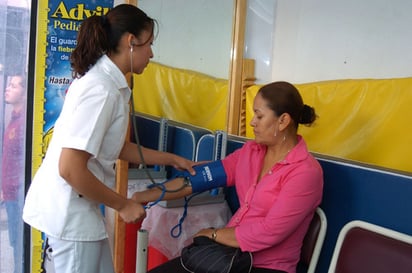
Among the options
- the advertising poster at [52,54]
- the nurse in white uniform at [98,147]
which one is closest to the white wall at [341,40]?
the advertising poster at [52,54]

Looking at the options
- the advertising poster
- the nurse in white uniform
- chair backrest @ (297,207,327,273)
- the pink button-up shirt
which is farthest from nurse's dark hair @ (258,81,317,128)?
the advertising poster

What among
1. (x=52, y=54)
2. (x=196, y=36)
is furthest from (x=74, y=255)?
(x=196, y=36)

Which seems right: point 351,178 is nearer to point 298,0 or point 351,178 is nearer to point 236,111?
point 236,111

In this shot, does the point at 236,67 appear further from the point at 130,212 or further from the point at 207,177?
the point at 130,212

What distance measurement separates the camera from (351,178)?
1454 millimetres

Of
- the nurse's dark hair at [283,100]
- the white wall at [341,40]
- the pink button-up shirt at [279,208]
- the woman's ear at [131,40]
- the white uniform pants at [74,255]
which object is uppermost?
the white wall at [341,40]

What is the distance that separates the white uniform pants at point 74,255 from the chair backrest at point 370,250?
2.49 feet

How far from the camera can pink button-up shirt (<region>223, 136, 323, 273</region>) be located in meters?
1.37

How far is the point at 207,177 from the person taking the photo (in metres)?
1.67

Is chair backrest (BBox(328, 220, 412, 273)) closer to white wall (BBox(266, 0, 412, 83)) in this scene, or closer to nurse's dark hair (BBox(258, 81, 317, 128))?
nurse's dark hair (BBox(258, 81, 317, 128))

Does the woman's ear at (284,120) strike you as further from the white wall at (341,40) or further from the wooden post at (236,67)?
the wooden post at (236,67)

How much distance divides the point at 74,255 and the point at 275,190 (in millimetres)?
675

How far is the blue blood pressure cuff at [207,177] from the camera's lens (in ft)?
5.49

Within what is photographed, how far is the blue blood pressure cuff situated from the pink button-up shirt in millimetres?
119
